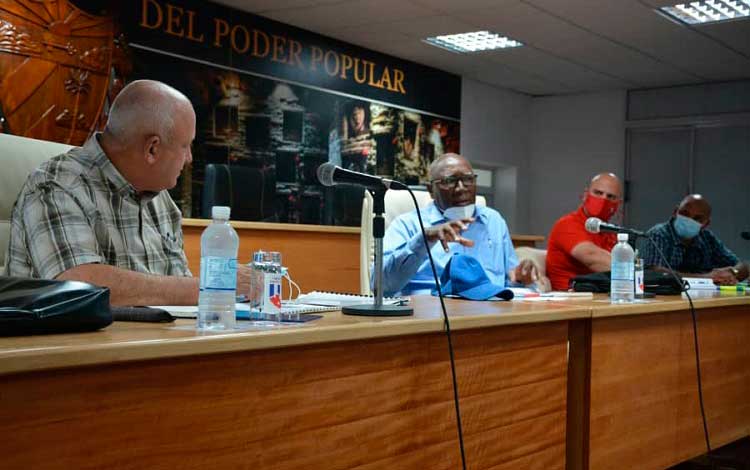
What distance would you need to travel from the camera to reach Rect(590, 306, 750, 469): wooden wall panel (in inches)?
83.6

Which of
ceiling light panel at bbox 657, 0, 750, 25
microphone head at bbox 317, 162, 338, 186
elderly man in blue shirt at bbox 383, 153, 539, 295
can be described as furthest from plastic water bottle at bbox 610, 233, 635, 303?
ceiling light panel at bbox 657, 0, 750, 25

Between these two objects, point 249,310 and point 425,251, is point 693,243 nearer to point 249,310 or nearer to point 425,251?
point 425,251

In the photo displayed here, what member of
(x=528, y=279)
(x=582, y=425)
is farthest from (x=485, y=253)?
(x=582, y=425)

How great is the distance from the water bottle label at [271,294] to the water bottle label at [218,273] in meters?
0.16

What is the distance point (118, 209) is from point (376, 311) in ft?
2.41

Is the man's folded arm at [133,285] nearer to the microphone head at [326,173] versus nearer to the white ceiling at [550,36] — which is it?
the microphone head at [326,173]

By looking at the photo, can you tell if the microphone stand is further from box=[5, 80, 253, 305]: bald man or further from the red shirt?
the red shirt

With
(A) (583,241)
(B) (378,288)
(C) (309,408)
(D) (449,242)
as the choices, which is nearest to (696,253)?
(A) (583,241)

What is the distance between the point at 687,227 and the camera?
496cm

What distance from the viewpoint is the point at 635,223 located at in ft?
28.1

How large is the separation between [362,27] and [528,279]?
157 inches

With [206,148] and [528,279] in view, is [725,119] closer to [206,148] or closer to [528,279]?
[206,148]

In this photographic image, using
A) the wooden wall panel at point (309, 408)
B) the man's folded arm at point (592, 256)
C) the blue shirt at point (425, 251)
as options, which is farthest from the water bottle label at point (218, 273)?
the man's folded arm at point (592, 256)

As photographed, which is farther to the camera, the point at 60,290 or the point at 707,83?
the point at 707,83
